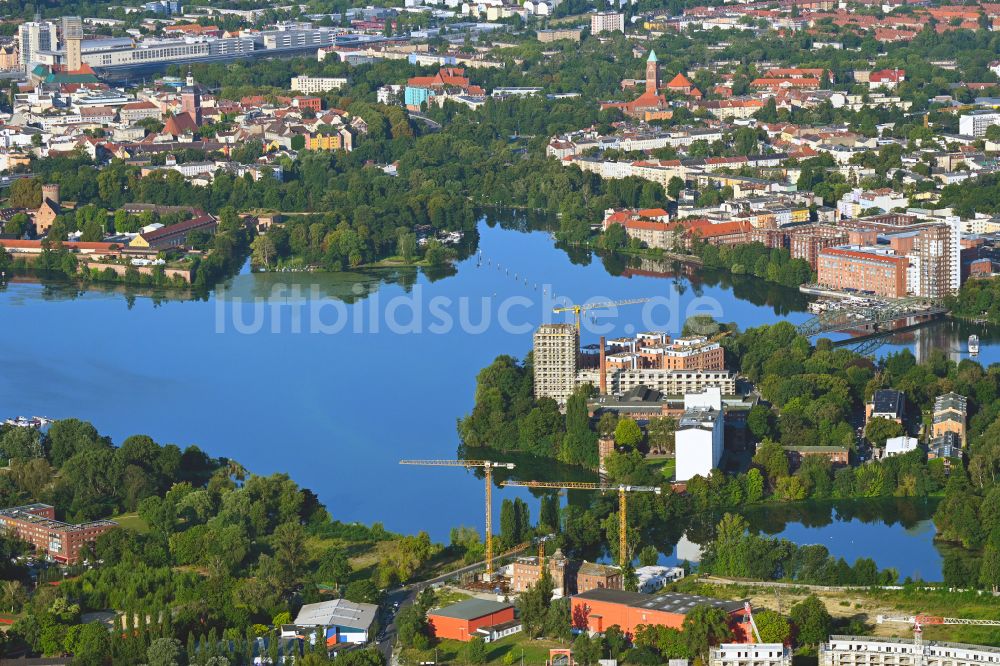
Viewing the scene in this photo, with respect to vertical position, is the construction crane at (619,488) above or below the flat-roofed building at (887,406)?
below

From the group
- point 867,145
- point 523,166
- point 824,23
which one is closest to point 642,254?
point 523,166

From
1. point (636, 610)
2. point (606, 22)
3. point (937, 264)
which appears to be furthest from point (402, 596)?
point (606, 22)

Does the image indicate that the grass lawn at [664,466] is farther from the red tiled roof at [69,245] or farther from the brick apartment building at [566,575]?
the red tiled roof at [69,245]

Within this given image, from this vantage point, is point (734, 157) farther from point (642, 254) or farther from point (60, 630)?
point (60, 630)

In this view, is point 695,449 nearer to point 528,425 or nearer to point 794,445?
point 794,445

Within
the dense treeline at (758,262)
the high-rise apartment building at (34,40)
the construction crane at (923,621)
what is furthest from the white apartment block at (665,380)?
the high-rise apartment building at (34,40)

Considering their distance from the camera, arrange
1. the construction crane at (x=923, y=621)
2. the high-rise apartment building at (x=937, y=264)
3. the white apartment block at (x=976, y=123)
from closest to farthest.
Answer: the construction crane at (x=923, y=621)
the high-rise apartment building at (x=937, y=264)
the white apartment block at (x=976, y=123)

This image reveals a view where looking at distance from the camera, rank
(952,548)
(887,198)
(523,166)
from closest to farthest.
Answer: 1. (952,548)
2. (887,198)
3. (523,166)
